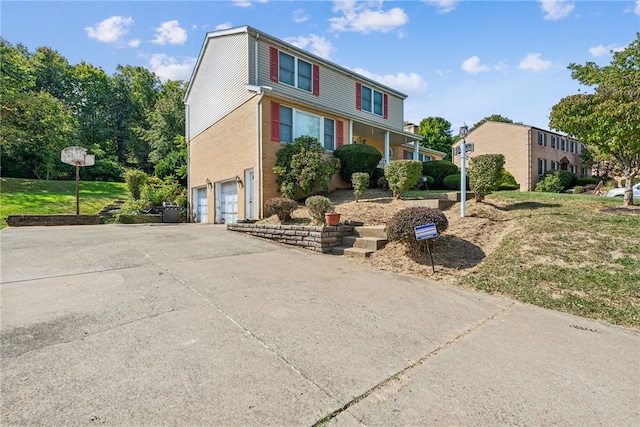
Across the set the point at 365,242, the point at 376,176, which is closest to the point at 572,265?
the point at 365,242

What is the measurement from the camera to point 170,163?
23.1 metres

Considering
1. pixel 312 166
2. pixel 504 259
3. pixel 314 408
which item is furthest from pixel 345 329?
pixel 312 166

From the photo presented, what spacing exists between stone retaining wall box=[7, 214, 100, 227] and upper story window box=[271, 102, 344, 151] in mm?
9433

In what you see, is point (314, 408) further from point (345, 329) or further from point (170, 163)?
point (170, 163)

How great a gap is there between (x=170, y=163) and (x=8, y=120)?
978cm

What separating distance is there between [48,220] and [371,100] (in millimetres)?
16670

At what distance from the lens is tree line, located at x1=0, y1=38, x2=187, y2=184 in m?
19.9

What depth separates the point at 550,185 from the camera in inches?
990

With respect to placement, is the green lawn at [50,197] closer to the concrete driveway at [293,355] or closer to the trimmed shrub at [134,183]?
the trimmed shrub at [134,183]

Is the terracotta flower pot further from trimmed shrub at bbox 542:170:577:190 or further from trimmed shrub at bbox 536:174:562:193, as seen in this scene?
trimmed shrub at bbox 542:170:577:190

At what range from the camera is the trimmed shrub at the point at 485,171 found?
7.38 m

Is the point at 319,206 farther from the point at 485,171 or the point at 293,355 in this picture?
the point at 293,355

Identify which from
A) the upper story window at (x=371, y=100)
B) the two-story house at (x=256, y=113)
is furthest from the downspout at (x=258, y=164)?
the upper story window at (x=371, y=100)

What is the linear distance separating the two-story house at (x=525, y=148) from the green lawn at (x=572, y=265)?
2145cm
